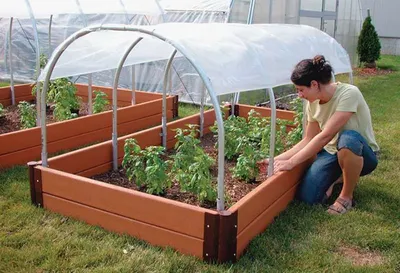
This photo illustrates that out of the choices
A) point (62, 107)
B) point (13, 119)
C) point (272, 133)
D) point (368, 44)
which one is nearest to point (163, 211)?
point (272, 133)

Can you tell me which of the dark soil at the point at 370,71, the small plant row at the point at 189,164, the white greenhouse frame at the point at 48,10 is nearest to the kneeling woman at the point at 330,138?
the small plant row at the point at 189,164

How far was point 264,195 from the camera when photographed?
3529 millimetres

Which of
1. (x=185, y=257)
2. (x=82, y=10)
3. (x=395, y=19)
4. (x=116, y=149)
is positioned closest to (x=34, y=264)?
(x=185, y=257)

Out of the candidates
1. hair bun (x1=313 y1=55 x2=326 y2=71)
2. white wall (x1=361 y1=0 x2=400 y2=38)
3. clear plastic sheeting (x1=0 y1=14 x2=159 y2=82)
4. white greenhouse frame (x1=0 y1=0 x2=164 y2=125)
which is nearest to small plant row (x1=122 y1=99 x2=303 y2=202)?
hair bun (x1=313 y1=55 x2=326 y2=71)

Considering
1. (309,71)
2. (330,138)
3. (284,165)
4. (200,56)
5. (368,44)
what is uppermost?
(200,56)

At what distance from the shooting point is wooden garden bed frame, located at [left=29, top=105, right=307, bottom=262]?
307cm

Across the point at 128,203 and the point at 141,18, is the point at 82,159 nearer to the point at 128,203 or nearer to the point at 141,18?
the point at 128,203

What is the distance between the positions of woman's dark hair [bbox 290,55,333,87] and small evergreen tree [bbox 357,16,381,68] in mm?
11135

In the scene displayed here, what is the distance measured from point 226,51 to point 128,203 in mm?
1293

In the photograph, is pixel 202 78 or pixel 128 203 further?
pixel 128 203

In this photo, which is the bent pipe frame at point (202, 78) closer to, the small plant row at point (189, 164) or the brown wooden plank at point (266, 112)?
the small plant row at point (189, 164)

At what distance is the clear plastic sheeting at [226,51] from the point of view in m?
3.32

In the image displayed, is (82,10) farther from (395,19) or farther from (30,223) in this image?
(395,19)

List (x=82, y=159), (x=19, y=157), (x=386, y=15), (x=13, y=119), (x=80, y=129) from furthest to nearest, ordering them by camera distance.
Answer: (x=386, y=15) → (x=13, y=119) → (x=80, y=129) → (x=19, y=157) → (x=82, y=159)
